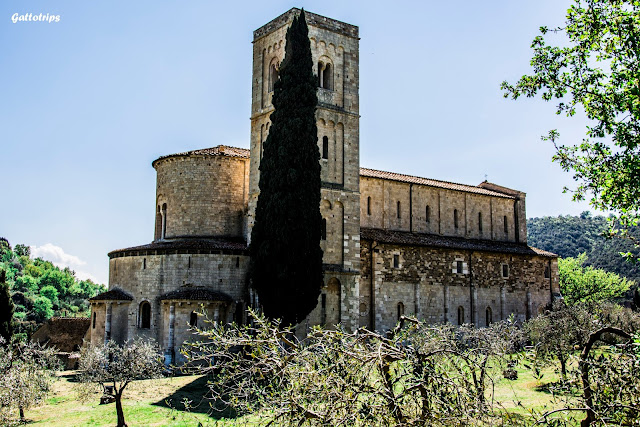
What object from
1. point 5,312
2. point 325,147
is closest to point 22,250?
point 5,312

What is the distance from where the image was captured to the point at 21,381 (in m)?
17.9

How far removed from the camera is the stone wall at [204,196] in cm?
3105

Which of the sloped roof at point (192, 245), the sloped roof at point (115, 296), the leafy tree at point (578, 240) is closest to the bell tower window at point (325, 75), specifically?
the sloped roof at point (192, 245)

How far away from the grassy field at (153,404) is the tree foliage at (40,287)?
47559 mm

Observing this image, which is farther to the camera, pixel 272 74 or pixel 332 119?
pixel 272 74

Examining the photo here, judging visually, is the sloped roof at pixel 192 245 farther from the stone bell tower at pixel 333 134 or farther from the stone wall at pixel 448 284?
the stone wall at pixel 448 284

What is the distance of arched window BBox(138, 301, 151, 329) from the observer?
27.9 m

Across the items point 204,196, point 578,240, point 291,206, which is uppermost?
point 578,240

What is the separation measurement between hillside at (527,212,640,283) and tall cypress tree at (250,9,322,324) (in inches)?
2025

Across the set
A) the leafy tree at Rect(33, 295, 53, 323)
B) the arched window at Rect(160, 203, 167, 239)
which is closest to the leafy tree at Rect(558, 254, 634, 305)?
the arched window at Rect(160, 203, 167, 239)

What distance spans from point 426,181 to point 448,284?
6.68 m

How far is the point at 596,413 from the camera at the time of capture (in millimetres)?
6727

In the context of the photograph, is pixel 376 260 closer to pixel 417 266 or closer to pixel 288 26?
pixel 417 266

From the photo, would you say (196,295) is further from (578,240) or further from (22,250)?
(22,250)
